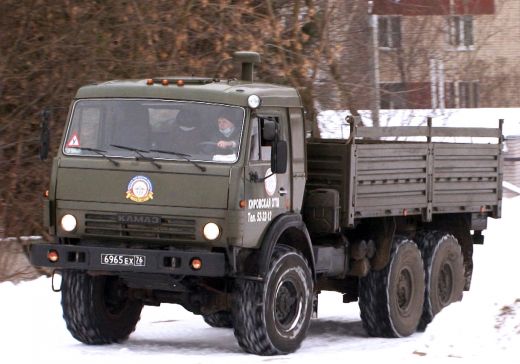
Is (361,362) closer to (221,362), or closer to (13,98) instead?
(221,362)

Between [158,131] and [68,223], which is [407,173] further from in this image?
[68,223]

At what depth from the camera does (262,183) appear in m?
10.6

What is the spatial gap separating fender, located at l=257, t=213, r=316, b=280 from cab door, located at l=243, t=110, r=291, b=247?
0.06m

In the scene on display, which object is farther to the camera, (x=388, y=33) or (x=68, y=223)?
(x=388, y=33)

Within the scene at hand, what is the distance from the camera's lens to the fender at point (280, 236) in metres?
10.5

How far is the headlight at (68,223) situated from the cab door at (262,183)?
1.45 meters

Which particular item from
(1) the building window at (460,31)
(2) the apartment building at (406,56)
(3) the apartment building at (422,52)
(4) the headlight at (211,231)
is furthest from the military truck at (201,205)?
(1) the building window at (460,31)

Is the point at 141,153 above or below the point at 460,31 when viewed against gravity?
below

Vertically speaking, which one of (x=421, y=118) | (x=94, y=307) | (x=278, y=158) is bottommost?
Answer: (x=94, y=307)

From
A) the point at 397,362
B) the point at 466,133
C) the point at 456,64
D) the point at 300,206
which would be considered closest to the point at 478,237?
the point at 466,133

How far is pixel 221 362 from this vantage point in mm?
10062

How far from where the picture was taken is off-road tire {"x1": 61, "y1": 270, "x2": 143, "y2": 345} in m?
11.0

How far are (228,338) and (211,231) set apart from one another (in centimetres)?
235

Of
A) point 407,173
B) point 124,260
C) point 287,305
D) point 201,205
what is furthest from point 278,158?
point 407,173
